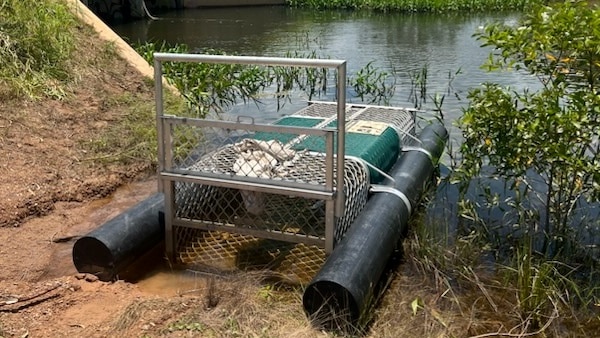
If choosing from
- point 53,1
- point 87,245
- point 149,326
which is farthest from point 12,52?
point 149,326

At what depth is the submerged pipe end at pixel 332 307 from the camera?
3.31 meters

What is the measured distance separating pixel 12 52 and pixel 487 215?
540 cm

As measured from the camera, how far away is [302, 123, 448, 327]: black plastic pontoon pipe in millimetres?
3324

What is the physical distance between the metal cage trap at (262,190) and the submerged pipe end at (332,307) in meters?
0.56

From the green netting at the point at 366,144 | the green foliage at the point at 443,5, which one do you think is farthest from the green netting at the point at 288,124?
the green foliage at the point at 443,5

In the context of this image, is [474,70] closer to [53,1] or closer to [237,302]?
[53,1]

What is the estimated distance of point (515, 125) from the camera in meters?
3.96

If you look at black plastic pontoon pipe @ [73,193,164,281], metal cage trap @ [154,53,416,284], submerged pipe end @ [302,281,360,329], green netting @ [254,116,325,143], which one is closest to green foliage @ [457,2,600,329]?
metal cage trap @ [154,53,416,284]

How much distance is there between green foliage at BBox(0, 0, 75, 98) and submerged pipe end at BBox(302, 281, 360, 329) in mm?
4680

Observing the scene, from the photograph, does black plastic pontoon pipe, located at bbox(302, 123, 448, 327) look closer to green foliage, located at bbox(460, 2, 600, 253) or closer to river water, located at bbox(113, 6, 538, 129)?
green foliage, located at bbox(460, 2, 600, 253)

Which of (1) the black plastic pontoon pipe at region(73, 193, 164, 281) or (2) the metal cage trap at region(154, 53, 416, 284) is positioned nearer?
(2) the metal cage trap at region(154, 53, 416, 284)

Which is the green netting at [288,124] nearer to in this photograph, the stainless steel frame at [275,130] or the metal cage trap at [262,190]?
the metal cage trap at [262,190]

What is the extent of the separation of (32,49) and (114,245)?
439cm

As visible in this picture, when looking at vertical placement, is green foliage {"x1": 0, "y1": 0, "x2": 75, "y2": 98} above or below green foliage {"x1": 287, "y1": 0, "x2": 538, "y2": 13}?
below
